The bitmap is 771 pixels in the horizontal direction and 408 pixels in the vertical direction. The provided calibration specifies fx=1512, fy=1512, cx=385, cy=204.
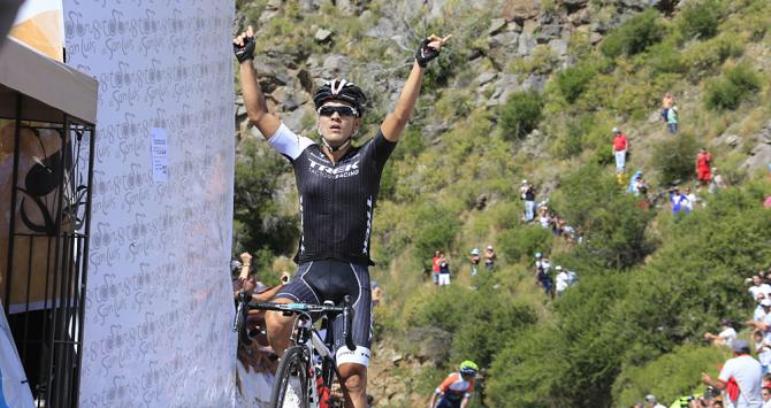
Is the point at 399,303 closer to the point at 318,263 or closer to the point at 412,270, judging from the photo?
the point at 412,270

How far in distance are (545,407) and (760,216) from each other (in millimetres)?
7456

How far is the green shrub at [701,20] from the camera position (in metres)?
58.5

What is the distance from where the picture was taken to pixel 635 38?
2388 inches

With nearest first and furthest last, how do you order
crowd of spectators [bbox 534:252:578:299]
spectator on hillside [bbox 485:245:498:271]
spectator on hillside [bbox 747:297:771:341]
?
1. spectator on hillside [bbox 747:297:771:341]
2. crowd of spectators [bbox 534:252:578:299]
3. spectator on hillside [bbox 485:245:498:271]

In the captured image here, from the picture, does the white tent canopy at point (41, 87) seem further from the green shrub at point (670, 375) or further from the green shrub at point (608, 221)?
the green shrub at point (608, 221)

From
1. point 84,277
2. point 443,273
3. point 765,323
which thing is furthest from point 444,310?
point 84,277

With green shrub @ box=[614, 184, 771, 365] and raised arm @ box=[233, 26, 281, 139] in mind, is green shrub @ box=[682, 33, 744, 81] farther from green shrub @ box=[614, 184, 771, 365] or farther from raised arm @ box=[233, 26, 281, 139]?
raised arm @ box=[233, 26, 281, 139]

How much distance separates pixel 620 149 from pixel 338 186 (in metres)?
42.8

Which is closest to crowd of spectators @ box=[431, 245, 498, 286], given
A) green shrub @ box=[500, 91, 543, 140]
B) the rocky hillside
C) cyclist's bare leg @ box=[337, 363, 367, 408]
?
the rocky hillside

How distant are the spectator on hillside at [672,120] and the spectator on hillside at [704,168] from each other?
5343mm

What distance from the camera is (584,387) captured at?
38.8 m

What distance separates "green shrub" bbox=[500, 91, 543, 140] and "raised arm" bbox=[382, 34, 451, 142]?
168ft

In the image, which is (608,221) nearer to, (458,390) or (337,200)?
(458,390)

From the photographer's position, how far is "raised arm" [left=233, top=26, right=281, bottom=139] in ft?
Result: 28.1
